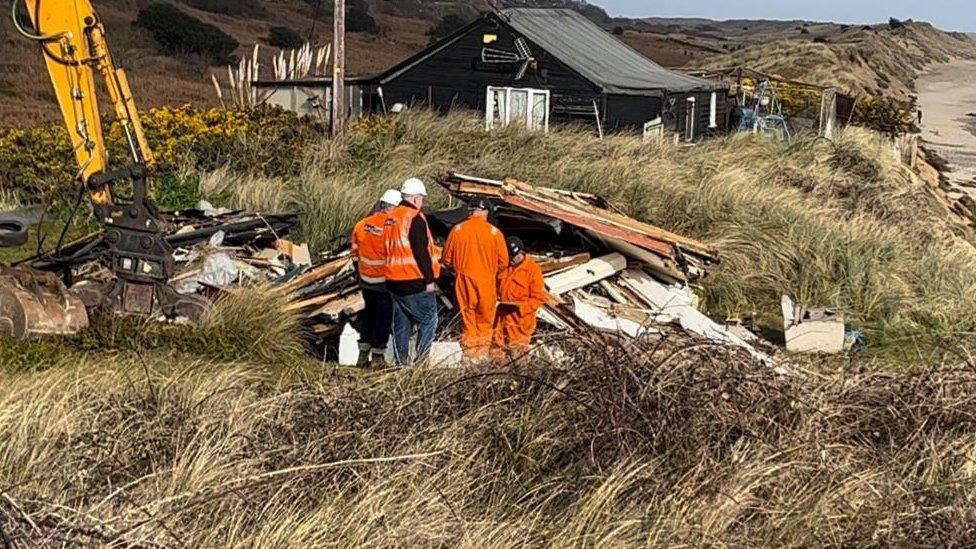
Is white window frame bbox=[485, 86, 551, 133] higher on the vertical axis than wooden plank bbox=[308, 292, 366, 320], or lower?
higher

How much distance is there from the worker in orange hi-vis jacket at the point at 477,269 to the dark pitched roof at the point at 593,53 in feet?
54.5

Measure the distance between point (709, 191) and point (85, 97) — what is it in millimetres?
8895

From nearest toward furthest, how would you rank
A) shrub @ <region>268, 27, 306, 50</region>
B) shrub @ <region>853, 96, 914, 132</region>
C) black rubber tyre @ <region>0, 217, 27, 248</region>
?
black rubber tyre @ <region>0, 217, 27, 248</region> → shrub @ <region>853, 96, 914, 132</region> → shrub @ <region>268, 27, 306, 50</region>

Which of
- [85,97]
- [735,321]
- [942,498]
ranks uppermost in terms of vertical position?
[85,97]

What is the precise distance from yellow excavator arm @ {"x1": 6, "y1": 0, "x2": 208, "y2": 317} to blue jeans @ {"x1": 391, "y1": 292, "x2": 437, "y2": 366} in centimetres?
199

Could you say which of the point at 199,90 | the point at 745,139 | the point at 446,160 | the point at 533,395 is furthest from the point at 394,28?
the point at 533,395

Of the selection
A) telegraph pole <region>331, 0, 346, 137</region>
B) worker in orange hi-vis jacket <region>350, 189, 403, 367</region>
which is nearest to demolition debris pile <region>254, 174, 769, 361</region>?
worker in orange hi-vis jacket <region>350, 189, 403, 367</region>

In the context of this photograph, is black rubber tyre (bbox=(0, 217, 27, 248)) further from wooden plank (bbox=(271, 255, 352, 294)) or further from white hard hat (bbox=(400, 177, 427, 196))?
white hard hat (bbox=(400, 177, 427, 196))

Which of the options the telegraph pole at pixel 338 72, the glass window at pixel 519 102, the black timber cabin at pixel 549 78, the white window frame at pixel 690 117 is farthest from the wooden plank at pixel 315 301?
the white window frame at pixel 690 117

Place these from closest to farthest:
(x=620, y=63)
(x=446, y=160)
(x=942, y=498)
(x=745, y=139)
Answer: (x=942, y=498)
(x=446, y=160)
(x=745, y=139)
(x=620, y=63)

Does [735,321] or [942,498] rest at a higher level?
[942,498]

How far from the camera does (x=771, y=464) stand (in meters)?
6.02

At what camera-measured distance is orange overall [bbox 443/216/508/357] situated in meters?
9.92

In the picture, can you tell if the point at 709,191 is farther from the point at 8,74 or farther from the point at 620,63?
the point at 8,74
